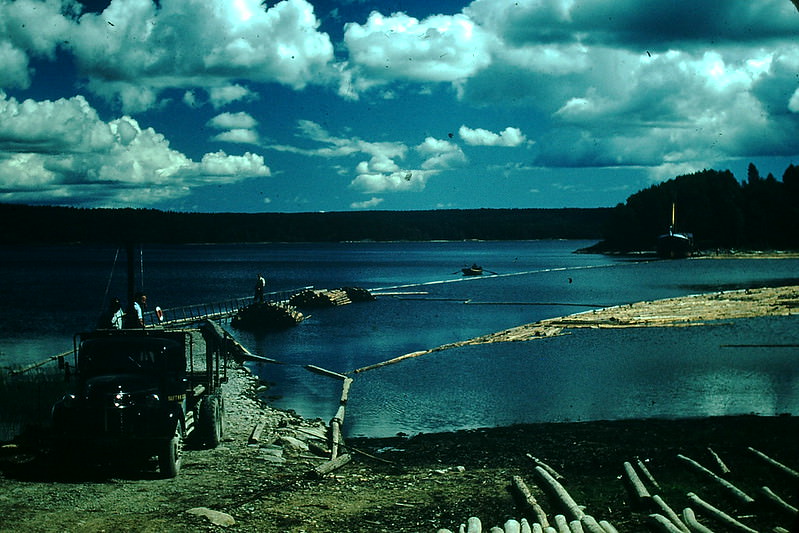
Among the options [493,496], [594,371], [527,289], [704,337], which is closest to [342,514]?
[493,496]

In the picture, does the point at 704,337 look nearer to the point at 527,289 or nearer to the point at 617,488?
the point at 617,488

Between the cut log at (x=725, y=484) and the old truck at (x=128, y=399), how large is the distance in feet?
34.7

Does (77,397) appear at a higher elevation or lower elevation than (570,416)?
higher

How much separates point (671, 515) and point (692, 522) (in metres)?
0.44

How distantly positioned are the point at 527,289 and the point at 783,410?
238 ft

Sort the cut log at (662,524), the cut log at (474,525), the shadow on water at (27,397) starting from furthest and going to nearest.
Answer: the shadow on water at (27,397) → the cut log at (474,525) → the cut log at (662,524)

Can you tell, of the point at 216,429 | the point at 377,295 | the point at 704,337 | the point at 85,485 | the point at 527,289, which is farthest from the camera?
the point at 527,289

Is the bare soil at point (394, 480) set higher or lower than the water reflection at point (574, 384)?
higher

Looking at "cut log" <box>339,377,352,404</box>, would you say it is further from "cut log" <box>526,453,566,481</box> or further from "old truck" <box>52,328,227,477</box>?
"old truck" <box>52,328,227,477</box>

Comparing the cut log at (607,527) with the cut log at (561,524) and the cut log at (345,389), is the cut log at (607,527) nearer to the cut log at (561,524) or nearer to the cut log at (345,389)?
the cut log at (561,524)

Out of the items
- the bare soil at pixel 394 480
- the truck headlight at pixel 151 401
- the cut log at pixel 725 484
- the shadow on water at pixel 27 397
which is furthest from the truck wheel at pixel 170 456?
the cut log at pixel 725 484

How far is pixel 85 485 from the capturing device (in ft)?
47.6

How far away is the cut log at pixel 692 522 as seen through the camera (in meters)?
11.4

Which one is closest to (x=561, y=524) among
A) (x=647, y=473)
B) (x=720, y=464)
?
(x=647, y=473)
